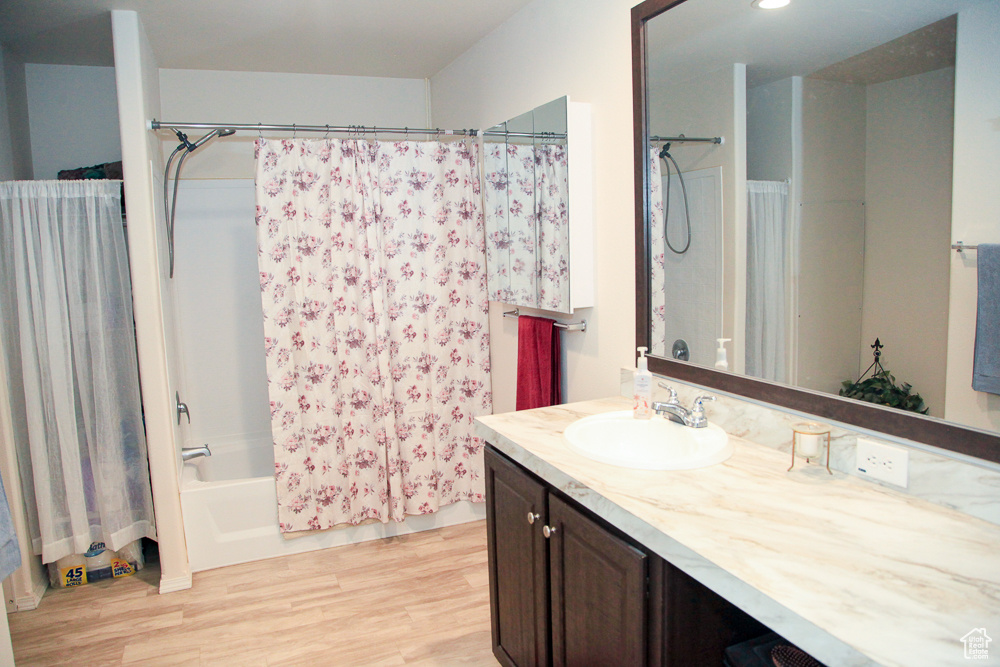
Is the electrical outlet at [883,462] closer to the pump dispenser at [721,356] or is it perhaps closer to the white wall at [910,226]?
the white wall at [910,226]

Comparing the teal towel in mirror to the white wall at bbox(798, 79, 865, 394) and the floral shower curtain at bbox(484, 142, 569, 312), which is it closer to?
the white wall at bbox(798, 79, 865, 394)

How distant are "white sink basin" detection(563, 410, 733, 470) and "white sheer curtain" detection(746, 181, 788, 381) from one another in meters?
0.23

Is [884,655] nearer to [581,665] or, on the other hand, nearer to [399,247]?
[581,665]

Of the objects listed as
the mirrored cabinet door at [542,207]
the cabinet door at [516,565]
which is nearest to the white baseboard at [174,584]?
the cabinet door at [516,565]

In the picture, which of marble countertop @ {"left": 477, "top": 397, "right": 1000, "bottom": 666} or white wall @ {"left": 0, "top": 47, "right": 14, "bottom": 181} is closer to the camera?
marble countertop @ {"left": 477, "top": 397, "right": 1000, "bottom": 666}

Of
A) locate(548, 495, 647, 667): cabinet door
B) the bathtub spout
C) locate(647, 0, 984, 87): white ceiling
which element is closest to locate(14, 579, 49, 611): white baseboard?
the bathtub spout

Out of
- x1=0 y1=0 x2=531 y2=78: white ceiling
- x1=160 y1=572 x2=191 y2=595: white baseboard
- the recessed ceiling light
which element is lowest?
x1=160 y1=572 x2=191 y2=595: white baseboard

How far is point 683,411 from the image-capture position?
186cm

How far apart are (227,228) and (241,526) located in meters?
1.75

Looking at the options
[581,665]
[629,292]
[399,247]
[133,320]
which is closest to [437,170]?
[399,247]

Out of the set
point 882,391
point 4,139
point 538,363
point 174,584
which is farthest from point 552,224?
point 4,139

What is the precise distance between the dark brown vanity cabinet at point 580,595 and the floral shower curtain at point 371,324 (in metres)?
1.24

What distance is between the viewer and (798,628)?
0.94m

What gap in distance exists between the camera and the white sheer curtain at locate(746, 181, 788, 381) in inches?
64.8
